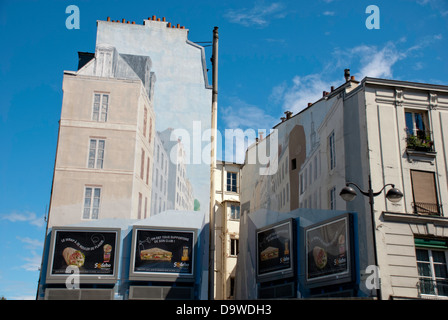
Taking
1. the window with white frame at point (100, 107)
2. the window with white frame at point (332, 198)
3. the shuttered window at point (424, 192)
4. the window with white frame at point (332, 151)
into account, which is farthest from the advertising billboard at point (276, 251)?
the window with white frame at point (100, 107)

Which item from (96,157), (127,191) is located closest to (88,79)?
(96,157)

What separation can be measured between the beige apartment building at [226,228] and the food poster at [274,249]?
528 centimetres

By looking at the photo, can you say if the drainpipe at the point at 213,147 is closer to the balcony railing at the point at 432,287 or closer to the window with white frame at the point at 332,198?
the window with white frame at the point at 332,198

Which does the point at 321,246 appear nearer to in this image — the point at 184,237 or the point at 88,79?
the point at 184,237

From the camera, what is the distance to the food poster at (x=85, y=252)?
1817 centimetres

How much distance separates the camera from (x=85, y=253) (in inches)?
722

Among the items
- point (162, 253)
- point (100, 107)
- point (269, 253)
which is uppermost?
point (100, 107)

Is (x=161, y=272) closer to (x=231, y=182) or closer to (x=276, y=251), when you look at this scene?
(x=276, y=251)

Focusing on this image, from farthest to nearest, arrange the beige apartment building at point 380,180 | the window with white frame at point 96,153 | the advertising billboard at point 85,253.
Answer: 1. the window with white frame at point 96,153
2. the advertising billboard at point 85,253
3. the beige apartment building at point 380,180

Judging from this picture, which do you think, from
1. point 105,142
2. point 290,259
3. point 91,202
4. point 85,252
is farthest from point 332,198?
point 85,252

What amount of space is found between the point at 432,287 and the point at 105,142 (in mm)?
12982

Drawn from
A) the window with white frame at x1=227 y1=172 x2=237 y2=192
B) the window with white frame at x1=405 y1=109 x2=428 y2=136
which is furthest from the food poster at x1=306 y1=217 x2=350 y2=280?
the window with white frame at x1=227 y1=172 x2=237 y2=192

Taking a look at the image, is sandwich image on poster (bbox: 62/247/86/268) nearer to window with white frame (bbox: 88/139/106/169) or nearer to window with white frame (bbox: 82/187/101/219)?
window with white frame (bbox: 82/187/101/219)

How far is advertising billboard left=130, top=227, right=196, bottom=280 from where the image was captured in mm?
18422
